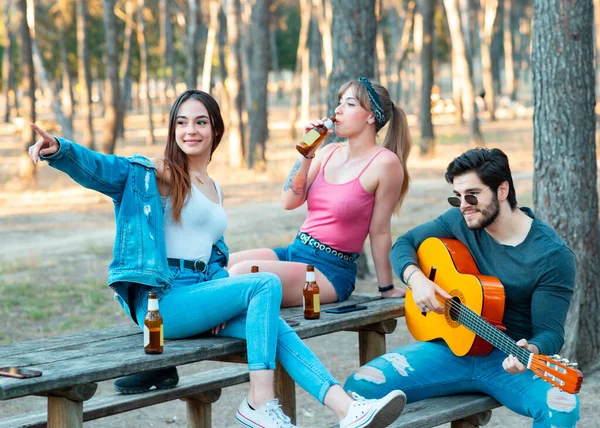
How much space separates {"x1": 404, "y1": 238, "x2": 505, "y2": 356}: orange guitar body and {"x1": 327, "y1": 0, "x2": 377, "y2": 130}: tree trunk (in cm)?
487

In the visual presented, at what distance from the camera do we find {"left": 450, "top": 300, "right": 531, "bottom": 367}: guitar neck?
4035mm

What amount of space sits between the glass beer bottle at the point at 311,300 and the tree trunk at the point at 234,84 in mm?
18244

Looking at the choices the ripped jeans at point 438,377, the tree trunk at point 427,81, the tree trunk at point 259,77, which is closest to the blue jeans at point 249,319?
the ripped jeans at point 438,377

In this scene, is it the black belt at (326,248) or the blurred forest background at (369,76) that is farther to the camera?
the blurred forest background at (369,76)

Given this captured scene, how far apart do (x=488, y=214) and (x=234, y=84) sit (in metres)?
19.5

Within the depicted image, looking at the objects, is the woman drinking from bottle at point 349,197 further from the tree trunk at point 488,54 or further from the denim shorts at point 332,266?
the tree trunk at point 488,54

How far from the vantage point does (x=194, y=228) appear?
14.9 ft

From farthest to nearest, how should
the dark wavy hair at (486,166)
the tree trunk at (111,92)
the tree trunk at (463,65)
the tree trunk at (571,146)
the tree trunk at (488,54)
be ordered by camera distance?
the tree trunk at (488,54) < the tree trunk at (463,65) < the tree trunk at (111,92) < the tree trunk at (571,146) < the dark wavy hair at (486,166)

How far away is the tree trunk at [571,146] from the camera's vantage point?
6.40 metres

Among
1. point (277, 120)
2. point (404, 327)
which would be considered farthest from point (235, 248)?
point (277, 120)

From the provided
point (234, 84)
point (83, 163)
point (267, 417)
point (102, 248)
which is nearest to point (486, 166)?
point (267, 417)

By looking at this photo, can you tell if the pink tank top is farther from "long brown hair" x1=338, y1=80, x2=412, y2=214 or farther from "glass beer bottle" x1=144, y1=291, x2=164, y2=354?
"glass beer bottle" x1=144, y1=291, x2=164, y2=354

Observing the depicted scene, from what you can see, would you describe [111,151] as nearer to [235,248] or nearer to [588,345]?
[235,248]

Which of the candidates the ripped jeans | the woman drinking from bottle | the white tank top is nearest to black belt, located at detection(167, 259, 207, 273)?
the white tank top
